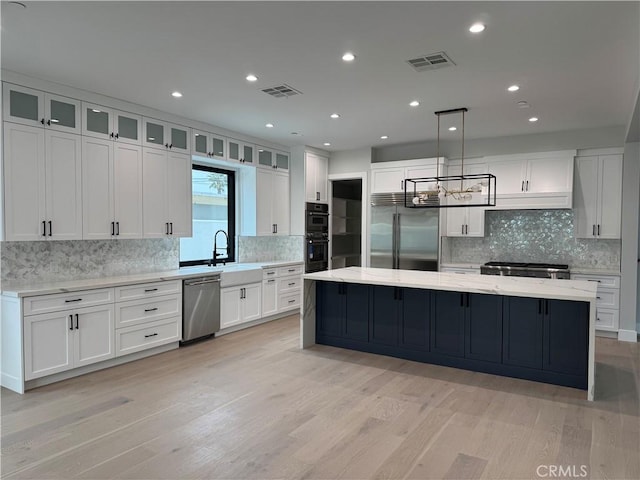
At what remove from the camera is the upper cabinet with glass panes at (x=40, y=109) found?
3.68 meters

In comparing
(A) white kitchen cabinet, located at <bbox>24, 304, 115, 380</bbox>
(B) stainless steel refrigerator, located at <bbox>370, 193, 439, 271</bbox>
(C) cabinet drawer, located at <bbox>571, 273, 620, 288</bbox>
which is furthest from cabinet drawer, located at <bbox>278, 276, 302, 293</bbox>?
(C) cabinet drawer, located at <bbox>571, 273, 620, 288</bbox>

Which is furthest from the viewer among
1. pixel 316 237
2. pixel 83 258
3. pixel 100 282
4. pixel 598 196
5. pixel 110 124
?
pixel 316 237

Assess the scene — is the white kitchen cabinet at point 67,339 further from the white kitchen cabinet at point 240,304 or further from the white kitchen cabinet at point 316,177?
the white kitchen cabinet at point 316,177

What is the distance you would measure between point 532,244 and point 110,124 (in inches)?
229

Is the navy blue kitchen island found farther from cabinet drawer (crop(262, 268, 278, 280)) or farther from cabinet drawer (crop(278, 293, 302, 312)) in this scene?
cabinet drawer (crop(278, 293, 302, 312))

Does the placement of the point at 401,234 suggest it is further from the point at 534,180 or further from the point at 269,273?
the point at 269,273

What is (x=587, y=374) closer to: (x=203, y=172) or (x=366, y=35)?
(x=366, y=35)

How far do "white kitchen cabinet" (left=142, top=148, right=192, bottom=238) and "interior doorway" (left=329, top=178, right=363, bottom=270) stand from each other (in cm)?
296

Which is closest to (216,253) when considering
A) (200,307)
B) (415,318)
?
(200,307)

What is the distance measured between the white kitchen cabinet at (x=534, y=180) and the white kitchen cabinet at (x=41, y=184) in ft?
17.5

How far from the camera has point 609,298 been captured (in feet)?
18.1

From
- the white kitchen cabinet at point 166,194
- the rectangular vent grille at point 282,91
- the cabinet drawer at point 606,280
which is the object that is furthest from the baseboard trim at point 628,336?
the white kitchen cabinet at point 166,194

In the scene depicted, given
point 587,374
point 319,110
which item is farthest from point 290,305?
point 587,374

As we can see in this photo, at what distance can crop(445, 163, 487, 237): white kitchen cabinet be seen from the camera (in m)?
6.30
